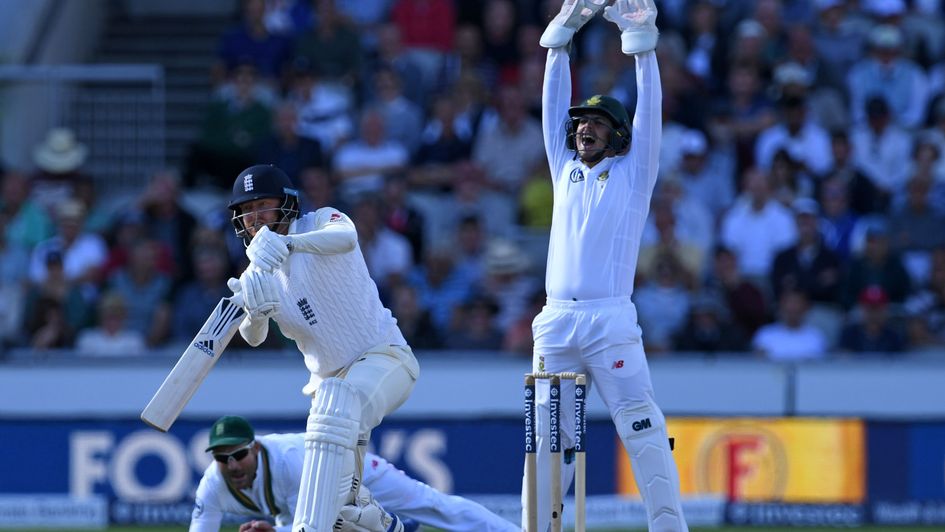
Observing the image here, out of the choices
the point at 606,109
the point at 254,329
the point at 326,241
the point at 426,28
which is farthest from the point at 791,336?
the point at 326,241

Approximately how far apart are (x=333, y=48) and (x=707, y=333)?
14.2 feet

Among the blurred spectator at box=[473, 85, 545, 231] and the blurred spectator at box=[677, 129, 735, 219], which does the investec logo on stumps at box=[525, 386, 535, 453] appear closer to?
the blurred spectator at box=[677, 129, 735, 219]

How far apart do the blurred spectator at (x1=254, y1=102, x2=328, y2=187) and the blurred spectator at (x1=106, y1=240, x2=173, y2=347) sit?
4.21 ft

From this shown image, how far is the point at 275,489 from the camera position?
8.23 m

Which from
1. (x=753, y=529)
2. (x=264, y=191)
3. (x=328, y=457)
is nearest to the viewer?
(x=328, y=457)

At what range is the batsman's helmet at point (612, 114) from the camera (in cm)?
748

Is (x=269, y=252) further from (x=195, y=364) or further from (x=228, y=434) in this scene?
(x=228, y=434)

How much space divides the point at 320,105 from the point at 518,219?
1938 millimetres

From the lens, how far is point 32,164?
14.7m

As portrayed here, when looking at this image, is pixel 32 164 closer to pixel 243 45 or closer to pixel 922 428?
pixel 243 45

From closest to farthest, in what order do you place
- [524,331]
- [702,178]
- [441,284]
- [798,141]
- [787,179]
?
1. [524,331]
2. [441,284]
3. [787,179]
4. [702,178]
5. [798,141]

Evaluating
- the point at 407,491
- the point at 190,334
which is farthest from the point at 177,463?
the point at 407,491

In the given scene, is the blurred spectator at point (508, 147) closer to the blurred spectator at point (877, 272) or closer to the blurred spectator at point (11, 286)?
the blurred spectator at point (877, 272)

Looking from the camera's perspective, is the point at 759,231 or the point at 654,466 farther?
the point at 759,231
